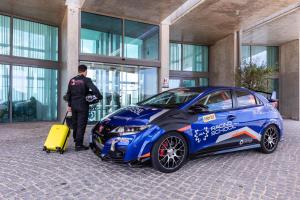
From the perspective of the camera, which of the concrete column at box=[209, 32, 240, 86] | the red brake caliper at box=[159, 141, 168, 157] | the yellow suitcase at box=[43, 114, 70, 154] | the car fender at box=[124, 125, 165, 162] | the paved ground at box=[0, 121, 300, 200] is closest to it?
the paved ground at box=[0, 121, 300, 200]

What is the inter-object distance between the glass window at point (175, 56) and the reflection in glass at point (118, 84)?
10.2 ft

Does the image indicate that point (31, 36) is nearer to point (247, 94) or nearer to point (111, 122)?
point (111, 122)

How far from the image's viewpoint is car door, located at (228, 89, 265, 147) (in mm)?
5203

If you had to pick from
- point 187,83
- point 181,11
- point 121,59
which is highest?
point 181,11

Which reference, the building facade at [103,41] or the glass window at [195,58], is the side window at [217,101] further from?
the glass window at [195,58]

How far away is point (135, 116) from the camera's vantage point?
4535 mm

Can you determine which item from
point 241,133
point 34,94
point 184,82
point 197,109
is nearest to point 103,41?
point 34,94

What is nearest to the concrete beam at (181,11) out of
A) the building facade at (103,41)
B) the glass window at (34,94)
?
the building facade at (103,41)

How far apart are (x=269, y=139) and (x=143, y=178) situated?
123 inches

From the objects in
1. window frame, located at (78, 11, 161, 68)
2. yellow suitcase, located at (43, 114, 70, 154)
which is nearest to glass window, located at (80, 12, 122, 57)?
window frame, located at (78, 11, 161, 68)

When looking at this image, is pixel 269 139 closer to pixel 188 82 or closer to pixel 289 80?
pixel 188 82

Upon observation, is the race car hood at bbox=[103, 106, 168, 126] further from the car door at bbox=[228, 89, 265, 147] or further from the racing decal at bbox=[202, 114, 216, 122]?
the car door at bbox=[228, 89, 265, 147]

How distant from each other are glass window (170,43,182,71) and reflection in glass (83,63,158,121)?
3.12 meters

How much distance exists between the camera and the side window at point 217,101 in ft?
16.4
